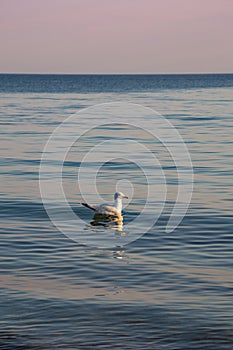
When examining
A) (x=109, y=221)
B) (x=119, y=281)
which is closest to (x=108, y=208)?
(x=109, y=221)

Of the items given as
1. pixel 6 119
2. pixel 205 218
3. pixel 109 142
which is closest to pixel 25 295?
pixel 205 218

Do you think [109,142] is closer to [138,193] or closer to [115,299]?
[138,193]

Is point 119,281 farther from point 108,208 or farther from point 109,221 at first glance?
point 108,208

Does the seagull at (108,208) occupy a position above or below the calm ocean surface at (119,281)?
above

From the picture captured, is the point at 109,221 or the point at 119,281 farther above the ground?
the point at 109,221

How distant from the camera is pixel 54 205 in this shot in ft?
75.0

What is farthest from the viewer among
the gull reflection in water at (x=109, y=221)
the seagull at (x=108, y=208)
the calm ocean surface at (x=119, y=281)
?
the seagull at (x=108, y=208)

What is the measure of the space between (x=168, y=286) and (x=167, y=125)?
38.4 m

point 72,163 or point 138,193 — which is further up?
point 72,163

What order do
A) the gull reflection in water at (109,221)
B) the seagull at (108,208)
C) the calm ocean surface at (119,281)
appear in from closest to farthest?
the calm ocean surface at (119,281) → the gull reflection in water at (109,221) → the seagull at (108,208)

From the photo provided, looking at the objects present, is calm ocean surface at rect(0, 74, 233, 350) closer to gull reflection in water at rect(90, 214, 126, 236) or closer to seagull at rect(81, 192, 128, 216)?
gull reflection in water at rect(90, 214, 126, 236)

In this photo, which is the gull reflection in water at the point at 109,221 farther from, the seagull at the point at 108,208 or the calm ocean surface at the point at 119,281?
the calm ocean surface at the point at 119,281

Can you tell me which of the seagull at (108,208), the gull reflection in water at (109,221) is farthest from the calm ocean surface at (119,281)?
the seagull at (108,208)

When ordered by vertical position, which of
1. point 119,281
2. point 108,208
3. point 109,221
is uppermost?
point 108,208
